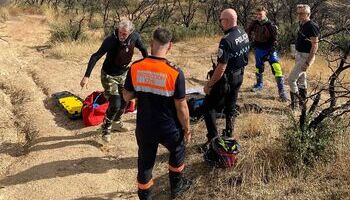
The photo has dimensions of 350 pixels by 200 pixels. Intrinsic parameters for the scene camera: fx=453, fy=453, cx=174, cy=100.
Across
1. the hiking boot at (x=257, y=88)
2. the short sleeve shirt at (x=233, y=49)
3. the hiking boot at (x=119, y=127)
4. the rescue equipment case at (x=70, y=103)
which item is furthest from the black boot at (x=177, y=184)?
the hiking boot at (x=257, y=88)

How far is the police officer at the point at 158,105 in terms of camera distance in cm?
403

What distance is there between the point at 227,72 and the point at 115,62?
1.51 metres

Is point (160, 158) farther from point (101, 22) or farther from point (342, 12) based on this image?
point (342, 12)

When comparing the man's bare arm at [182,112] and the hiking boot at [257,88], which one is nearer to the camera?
the man's bare arm at [182,112]

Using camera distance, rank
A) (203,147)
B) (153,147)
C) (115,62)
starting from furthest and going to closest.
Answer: (115,62), (203,147), (153,147)

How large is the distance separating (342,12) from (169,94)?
13677 mm

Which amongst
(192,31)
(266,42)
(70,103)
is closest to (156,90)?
(70,103)

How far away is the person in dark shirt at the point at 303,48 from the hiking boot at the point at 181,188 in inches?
90.8

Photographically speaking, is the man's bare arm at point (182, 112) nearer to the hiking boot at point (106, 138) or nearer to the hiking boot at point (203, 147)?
the hiking boot at point (203, 147)

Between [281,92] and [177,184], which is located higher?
[281,92]

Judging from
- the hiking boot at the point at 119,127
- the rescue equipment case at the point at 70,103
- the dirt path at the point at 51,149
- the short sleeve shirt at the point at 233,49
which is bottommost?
the dirt path at the point at 51,149

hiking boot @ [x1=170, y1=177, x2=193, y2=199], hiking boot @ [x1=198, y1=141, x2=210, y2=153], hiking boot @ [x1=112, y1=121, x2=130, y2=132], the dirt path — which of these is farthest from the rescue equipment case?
hiking boot @ [x1=170, y1=177, x2=193, y2=199]

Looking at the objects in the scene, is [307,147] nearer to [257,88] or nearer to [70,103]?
[257,88]

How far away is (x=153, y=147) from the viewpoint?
14.4 feet
